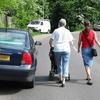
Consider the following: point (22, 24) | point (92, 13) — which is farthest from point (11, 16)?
point (92, 13)

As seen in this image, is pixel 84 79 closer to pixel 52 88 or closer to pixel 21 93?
pixel 52 88

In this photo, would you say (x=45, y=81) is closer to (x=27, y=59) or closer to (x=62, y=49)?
(x=62, y=49)

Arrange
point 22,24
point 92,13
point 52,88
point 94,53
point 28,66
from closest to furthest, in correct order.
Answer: point 28,66
point 52,88
point 94,53
point 22,24
point 92,13

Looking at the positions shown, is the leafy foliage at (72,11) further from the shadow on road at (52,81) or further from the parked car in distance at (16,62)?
the parked car in distance at (16,62)

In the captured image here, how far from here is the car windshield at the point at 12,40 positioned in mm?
10879

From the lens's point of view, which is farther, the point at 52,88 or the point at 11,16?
the point at 11,16

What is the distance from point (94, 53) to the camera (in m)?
12.3

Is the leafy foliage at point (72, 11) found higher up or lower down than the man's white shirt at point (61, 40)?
lower down

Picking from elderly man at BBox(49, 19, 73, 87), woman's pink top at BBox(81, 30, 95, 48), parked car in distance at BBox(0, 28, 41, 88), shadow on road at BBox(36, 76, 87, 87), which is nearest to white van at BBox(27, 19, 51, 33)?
shadow on road at BBox(36, 76, 87, 87)

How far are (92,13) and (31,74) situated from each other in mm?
65340

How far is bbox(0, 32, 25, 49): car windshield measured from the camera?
10879 millimetres

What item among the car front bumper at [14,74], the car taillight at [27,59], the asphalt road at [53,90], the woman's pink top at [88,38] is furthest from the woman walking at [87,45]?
the car front bumper at [14,74]

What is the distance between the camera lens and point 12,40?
11297 mm

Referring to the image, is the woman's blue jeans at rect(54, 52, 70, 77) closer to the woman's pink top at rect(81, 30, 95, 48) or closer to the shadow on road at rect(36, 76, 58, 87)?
the shadow on road at rect(36, 76, 58, 87)
